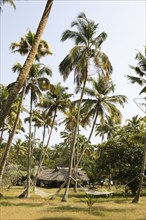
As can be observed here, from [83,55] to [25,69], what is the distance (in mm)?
10881

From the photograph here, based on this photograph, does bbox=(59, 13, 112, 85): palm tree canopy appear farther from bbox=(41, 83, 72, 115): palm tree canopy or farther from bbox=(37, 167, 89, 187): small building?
bbox=(37, 167, 89, 187): small building

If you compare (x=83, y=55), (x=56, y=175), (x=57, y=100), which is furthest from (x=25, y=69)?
(x=56, y=175)

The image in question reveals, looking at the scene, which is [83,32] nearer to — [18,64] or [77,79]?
[77,79]

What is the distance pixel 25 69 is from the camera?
8500 mm

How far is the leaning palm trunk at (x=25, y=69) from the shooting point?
7.93m

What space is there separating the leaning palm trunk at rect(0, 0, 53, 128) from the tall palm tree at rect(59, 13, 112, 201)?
A: 329 inches

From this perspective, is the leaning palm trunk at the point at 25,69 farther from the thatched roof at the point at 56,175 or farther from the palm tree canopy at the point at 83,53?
the thatched roof at the point at 56,175

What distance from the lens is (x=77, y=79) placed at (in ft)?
63.7

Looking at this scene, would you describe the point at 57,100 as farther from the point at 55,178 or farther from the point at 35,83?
the point at 55,178

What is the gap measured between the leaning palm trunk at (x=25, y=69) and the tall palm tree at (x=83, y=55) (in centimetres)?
835

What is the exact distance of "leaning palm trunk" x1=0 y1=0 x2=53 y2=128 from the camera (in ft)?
26.0

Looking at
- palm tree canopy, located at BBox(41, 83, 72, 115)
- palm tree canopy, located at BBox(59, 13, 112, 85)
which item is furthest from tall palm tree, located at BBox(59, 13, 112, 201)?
palm tree canopy, located at BBox(41, 83, 72, 115)

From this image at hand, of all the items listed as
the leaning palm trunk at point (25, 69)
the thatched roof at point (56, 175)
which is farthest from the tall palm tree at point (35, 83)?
the thatched roof at point (56, 175)

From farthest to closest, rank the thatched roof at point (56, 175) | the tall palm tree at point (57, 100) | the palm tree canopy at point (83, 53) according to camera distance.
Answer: the thatched roof at point (56, 175), the tall palm tree at point (57, 100), the palm tree canopy at point (83, 53)
